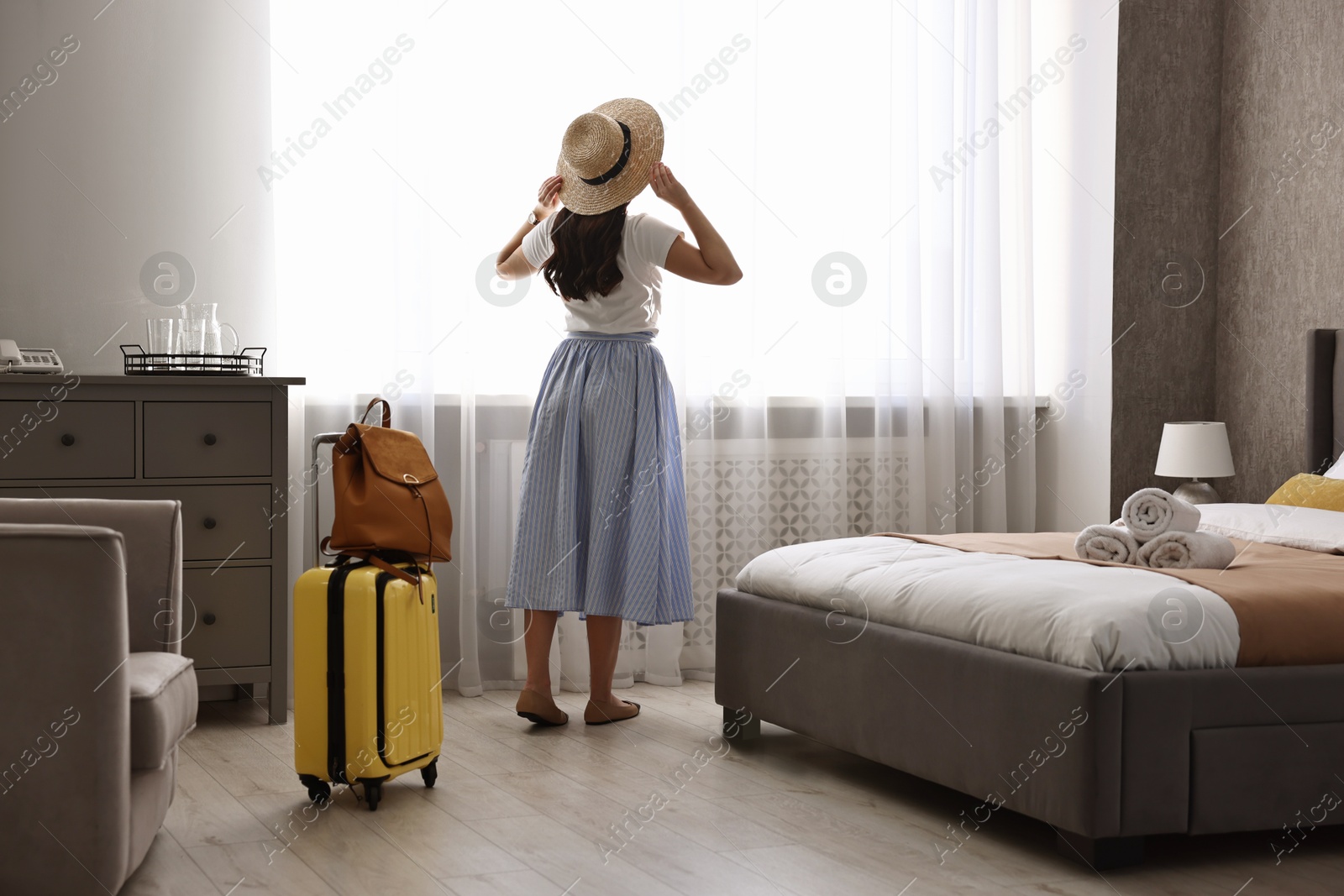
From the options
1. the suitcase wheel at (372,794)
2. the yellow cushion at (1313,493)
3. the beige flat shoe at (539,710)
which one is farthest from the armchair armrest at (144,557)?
the yellow cushion at (1313,493)

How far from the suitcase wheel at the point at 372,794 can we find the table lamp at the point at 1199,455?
2.82 meters

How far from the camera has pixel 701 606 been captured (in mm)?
4199

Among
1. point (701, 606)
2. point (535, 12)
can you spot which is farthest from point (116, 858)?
point (535, 12)

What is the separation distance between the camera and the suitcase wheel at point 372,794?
254 centimetres

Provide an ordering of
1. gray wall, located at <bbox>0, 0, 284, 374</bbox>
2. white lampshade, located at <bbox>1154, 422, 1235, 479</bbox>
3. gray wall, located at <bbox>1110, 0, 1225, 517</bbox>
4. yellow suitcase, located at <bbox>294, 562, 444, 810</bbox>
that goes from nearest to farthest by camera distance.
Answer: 1. yellow suitcase, located at <bbox>294, 562, 444, 810</bbox>
2. gray wall, located at <bbox>0, 0, 284, 374</bbox>
3. white lampshade, located at <bbox>1154, 422, 1235, 479</bbox>
4. gray wall, located at <bbox>1110, 0, 1225, 517</bbox>

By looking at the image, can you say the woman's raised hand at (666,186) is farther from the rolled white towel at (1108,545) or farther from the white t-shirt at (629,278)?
the rolled white towel at (1108,545)

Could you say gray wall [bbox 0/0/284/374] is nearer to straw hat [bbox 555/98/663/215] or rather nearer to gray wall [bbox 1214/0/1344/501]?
straw hat [bbox 555/98/663/215]

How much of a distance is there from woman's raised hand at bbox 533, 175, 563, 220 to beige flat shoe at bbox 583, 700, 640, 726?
1.33m

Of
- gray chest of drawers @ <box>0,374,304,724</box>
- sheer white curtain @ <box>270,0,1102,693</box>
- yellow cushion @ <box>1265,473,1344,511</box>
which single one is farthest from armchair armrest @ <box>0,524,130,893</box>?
yellow cushion @ <box>1265,473,1344,511</box>

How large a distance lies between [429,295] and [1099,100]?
253 centimetres

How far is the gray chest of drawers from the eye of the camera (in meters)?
3.22

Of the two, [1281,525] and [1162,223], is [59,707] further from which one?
[1162,223]

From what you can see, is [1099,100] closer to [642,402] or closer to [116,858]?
[642,402]

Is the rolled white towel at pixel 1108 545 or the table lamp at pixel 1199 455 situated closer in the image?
the rolled white towel at pixel 1108 545
